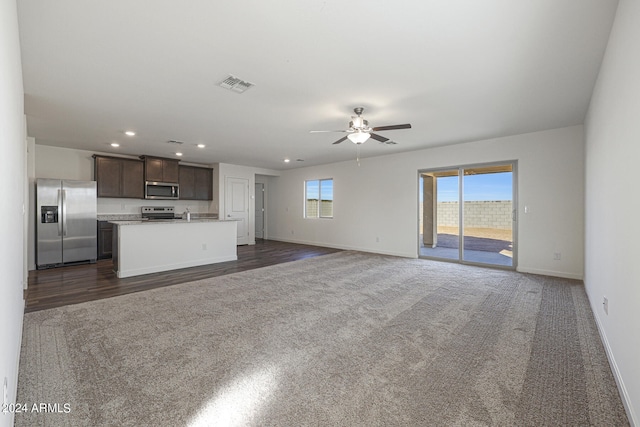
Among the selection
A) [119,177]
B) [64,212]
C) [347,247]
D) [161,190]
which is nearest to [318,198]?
[347,247]

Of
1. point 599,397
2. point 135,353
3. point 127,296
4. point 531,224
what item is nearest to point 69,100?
point 127,296

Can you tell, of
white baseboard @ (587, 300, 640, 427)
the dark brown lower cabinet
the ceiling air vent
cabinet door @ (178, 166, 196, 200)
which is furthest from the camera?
cabinet door @ (178, 166, 196, 200)

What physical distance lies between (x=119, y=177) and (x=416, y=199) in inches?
273

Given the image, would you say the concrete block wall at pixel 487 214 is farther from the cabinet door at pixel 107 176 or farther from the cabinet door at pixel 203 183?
the cabinet door at pixel 107 176

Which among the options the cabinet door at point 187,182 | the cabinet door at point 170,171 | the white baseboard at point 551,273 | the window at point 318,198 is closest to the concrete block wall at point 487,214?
the white baseboard at point 551,273

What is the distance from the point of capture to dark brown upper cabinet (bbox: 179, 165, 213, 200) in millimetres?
7516

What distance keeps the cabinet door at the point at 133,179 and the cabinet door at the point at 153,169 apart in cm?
13

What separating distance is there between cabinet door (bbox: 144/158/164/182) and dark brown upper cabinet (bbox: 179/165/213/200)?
0.61 meters

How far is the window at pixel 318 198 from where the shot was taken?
8141 mm

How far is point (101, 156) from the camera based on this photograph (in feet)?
20.3

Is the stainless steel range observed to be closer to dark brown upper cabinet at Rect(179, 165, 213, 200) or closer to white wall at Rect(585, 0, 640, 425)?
dark brown upper cabinet at Rect(179, 165, 213, 200)

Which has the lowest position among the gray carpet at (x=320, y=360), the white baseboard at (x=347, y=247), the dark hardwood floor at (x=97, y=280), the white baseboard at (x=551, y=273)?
the gray carpet at (x=320, y=360)

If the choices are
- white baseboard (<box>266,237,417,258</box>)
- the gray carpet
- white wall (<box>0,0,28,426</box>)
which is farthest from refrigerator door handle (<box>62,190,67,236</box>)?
white baseboard (<box>266,237,417,258</box>)

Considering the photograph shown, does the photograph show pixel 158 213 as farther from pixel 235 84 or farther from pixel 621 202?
pixel 621 202
